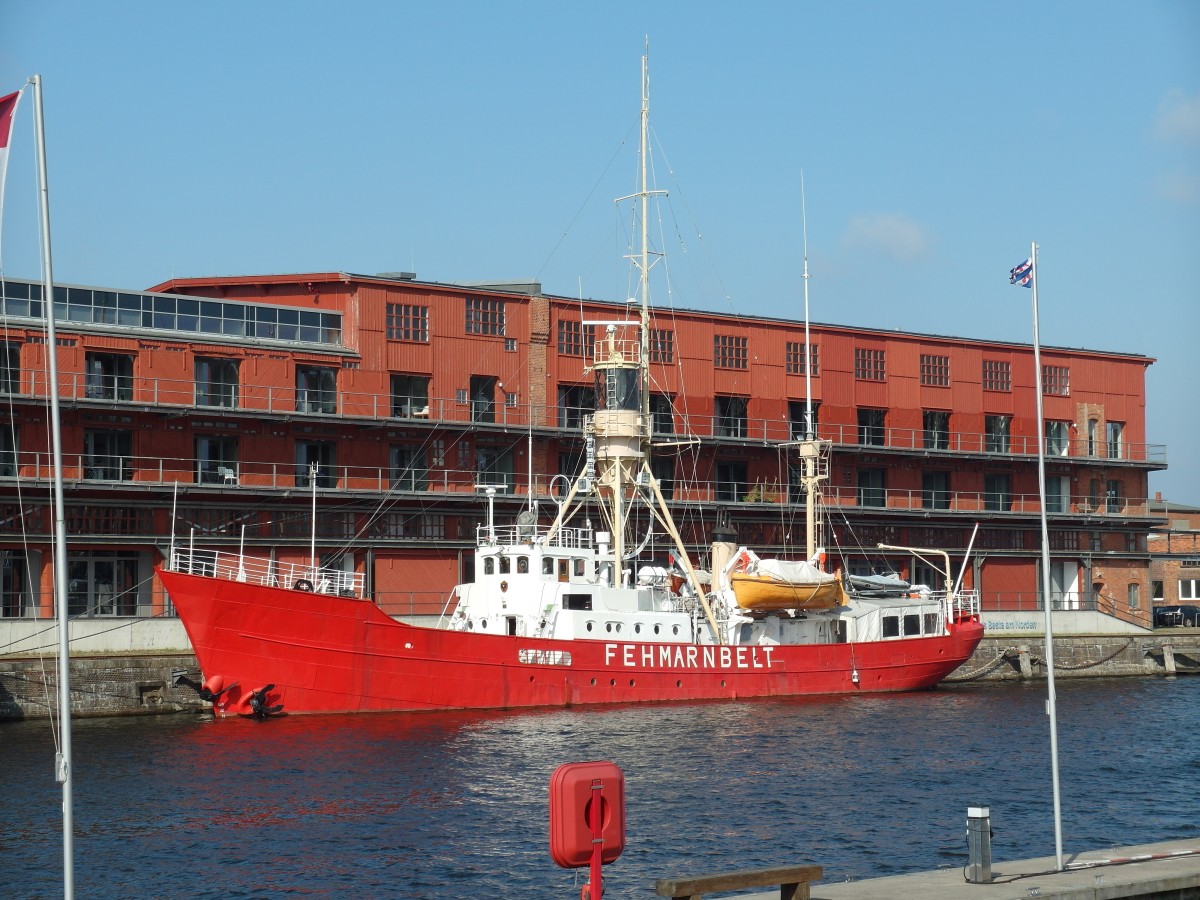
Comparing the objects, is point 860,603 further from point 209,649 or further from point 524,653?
point 209,649

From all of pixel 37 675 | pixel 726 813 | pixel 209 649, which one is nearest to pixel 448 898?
pixel 726 813

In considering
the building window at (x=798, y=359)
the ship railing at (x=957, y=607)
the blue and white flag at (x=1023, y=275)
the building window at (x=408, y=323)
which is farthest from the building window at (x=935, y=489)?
the blue and white flag at (x=1023, y=275)

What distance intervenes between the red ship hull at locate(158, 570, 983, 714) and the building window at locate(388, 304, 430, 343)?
1851 cm

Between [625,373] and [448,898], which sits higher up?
[625,373]

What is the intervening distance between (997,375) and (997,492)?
237 inches

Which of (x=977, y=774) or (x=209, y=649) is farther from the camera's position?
(x=209, y=649)

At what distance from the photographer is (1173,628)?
72.7 metres

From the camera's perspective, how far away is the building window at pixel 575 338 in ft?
210

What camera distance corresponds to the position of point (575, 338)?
211ft

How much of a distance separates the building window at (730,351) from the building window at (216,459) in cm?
2265

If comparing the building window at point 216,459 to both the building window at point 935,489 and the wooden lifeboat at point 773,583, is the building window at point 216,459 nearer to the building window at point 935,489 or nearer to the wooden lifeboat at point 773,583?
the wooden lifeboat at point 773,583

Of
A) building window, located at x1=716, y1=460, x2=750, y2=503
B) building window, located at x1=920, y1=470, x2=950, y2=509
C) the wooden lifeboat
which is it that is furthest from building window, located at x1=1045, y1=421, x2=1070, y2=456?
the wooden lifeboat

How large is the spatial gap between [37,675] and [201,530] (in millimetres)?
10997

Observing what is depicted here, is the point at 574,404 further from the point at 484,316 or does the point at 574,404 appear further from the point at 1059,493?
the point at 1059,493
